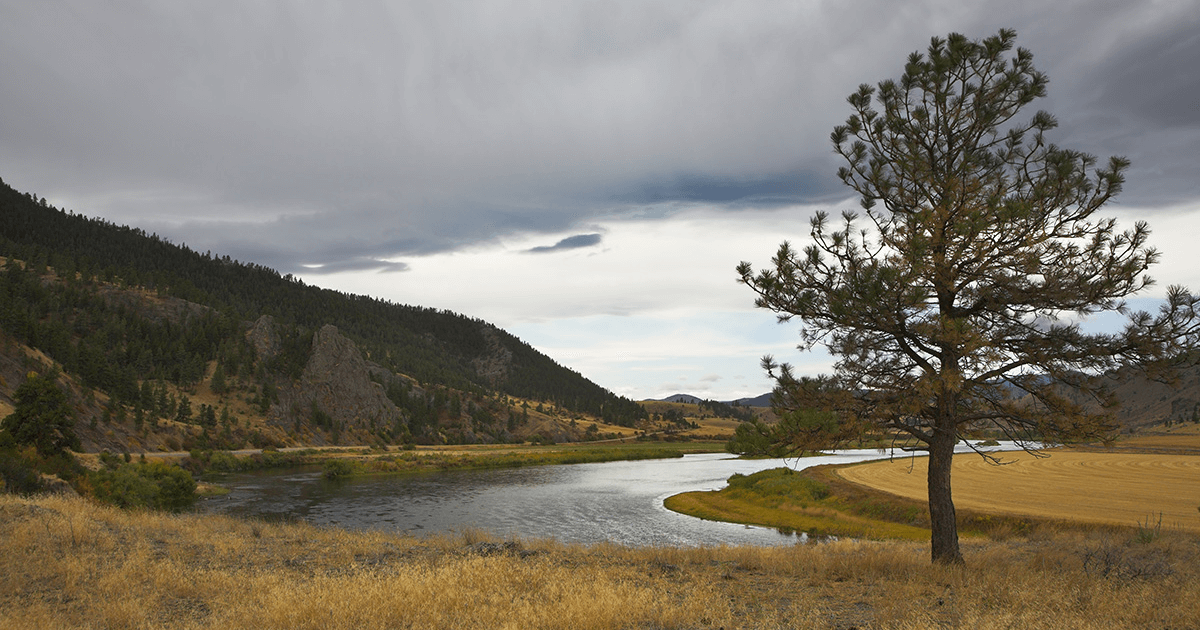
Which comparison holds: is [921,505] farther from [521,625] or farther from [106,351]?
[106,351]

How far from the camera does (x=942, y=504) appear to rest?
1305 centimetres

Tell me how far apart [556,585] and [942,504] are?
8.40 meters

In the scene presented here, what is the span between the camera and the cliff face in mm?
115438

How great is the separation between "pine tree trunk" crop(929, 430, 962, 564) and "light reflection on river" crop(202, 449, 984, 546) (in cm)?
1108

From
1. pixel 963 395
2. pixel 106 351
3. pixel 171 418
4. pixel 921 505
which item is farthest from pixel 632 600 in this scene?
pixel 106 351

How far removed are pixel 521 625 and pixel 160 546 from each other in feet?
42.0

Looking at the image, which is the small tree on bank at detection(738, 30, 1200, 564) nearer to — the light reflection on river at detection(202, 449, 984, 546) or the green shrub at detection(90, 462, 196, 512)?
the light reflection on river at detection(202, 449, 984, 546)

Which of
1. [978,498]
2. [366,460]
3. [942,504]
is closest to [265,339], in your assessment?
[366,460]

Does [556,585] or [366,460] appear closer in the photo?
[556,585]

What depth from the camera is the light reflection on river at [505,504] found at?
33250 mm

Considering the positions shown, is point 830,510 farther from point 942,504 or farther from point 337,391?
point 337,391

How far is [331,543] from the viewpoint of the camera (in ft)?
60.6

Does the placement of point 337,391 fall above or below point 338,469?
above

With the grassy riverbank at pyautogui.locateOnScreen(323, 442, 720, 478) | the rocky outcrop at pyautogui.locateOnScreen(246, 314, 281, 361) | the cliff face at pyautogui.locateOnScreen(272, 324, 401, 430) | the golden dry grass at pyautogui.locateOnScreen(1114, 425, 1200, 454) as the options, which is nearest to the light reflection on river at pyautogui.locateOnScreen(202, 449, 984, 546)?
the grassy riverbank at pyautogui.locateOnScreen(323, 442, 720, 478)
